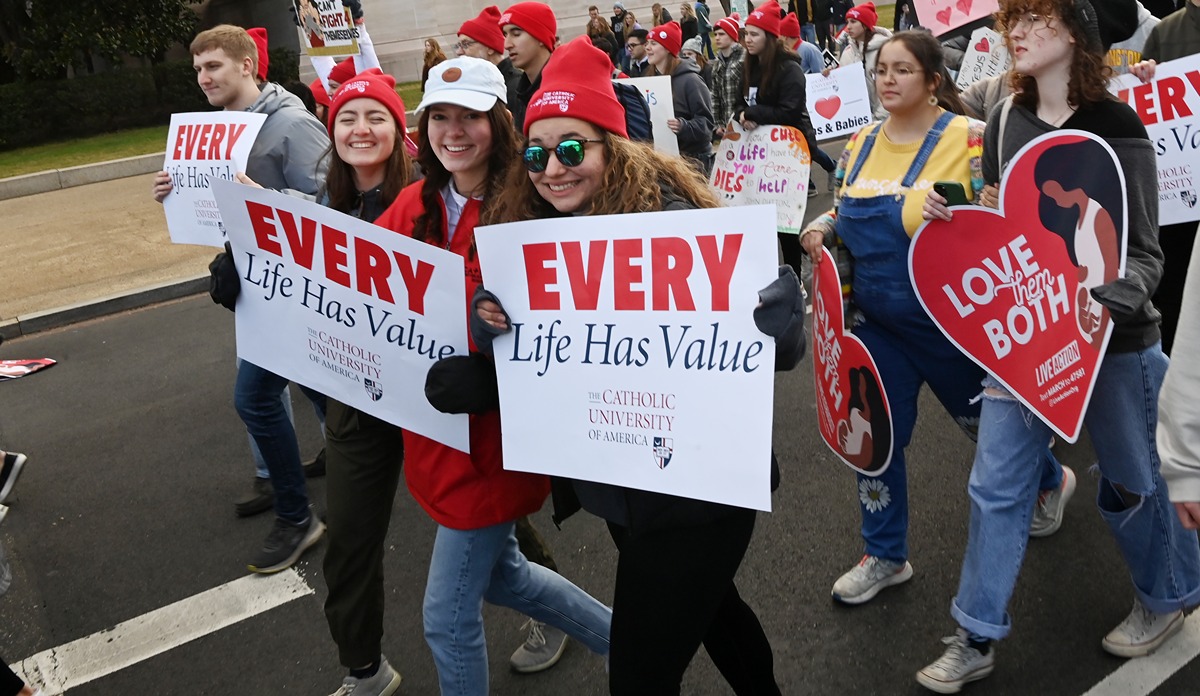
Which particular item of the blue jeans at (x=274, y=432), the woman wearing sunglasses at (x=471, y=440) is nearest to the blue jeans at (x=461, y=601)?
the woman wearing sunglasses at (x=471, y=440)

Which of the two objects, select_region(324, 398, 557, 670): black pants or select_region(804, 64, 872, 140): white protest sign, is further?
select_region(804, 64, 872, 140): white protest sign

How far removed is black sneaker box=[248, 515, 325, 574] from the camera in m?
4.11

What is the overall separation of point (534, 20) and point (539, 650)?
3.45 metres

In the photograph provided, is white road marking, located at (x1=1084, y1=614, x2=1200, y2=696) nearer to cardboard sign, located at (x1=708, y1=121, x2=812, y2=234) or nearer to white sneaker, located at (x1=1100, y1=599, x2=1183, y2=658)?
white sneaker, located at (x1=1100, y1=599, x2=1183, y2=658)

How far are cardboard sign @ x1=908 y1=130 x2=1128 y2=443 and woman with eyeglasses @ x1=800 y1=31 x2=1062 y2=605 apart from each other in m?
0.24

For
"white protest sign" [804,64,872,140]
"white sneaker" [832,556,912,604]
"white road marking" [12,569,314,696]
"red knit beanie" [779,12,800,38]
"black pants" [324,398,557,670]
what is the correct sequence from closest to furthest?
"black pants" [324,398,557,670]
"white sneaker" [832,556,912,604]
"white road marking" [12,569,314,696]
"white protest sign" [804,64,872,140]
"red knit beanie" [779,12,800,38]

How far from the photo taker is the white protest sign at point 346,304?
2.59m

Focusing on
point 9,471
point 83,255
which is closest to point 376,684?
point 9,471

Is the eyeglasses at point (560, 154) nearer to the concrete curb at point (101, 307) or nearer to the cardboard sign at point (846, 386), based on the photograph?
the cardboard sign at point (846, 386)

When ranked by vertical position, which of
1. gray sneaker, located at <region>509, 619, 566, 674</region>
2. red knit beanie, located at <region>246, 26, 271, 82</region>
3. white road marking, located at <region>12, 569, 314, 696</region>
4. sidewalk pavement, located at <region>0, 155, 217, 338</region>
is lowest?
sidewalk pavement, located at <region>0, 155, 217, 338</region>

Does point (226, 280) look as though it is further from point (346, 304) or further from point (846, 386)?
point (846, 386)

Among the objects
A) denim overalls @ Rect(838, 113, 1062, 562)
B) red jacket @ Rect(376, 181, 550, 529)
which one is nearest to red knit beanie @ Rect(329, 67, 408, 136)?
red jacket @ Rect(376, 181, 550, 529)

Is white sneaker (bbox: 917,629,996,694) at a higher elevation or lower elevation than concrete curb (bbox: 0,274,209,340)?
higher

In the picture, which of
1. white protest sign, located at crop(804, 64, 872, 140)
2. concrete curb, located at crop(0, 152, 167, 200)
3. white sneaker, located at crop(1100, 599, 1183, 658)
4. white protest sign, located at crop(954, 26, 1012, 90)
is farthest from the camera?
concrete curb, located at crop(0, 152, 167, 200)
